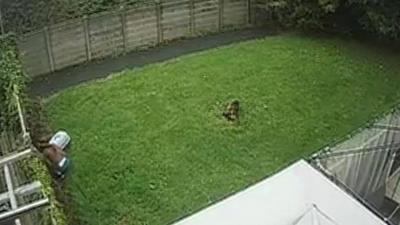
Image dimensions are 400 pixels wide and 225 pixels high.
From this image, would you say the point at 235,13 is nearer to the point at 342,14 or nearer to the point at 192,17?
the point at 192,17

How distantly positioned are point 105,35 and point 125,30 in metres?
0.44

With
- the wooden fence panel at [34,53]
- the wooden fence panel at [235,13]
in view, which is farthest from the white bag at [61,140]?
the wooden fence panel at [235,13]

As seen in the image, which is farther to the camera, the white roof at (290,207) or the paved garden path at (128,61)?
the paved garden path at (128,61)

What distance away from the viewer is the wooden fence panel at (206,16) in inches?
550

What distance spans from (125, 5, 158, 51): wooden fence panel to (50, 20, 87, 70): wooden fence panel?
1012 millimetres

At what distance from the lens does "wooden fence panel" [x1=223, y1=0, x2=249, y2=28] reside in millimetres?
14320

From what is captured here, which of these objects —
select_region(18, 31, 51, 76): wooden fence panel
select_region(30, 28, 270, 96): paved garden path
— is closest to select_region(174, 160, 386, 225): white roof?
select_region(30, 28, 270, 96): paved garden path

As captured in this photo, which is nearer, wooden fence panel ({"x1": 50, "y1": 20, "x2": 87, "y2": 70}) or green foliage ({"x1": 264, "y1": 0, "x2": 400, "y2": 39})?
wooden fence panel ({"x1": 50, "y1": 20, "x2": 87, "y2": 70})

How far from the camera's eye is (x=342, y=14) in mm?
14188

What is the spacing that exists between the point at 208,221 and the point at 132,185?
2.97 meters

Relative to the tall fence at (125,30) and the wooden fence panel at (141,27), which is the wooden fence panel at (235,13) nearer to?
the tall fence at (125,30)

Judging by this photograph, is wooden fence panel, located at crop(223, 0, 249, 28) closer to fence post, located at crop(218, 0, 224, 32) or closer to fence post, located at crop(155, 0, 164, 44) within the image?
fence post, located at crop(218, 0, 224, 32)

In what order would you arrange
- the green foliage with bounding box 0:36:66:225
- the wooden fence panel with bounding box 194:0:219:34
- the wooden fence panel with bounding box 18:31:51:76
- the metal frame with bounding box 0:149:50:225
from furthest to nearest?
the wooden fence panel with bounding box 194:0:219:34
the wooden fence panel with bounding box 18:31:51:76
the green foliage with bounding box 0:36:66:225
the metal frame with bounding box 0:149:50:225

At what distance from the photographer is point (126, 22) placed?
1320 cm
